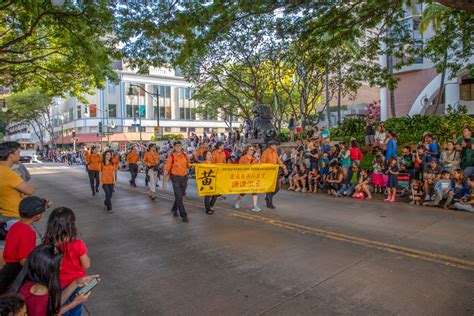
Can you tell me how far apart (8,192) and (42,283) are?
1.87 meters

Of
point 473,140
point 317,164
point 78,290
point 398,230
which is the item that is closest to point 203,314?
point 78,290

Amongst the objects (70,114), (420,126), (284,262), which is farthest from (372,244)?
(70,114)

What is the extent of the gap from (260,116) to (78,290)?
14758mm

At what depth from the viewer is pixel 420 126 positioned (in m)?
15.8

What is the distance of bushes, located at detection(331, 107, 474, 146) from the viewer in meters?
14.7

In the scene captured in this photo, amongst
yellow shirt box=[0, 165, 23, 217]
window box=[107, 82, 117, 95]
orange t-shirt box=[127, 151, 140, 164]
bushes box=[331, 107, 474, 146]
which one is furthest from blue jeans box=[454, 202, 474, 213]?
window box=[107, 82, 117, 95]

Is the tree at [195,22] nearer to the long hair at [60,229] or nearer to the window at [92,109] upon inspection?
the long hair at [60,229]

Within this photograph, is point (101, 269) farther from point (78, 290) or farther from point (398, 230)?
point (398, 230)

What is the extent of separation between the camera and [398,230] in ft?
23.7

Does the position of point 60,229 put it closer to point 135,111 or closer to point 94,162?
point 94,162

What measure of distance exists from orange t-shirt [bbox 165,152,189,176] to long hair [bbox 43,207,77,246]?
5.68 m

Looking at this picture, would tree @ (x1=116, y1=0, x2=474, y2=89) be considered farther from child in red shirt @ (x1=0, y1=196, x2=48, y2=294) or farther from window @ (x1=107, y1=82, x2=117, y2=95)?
window @ (x1=107, y1=82, x2=117, y2=95)

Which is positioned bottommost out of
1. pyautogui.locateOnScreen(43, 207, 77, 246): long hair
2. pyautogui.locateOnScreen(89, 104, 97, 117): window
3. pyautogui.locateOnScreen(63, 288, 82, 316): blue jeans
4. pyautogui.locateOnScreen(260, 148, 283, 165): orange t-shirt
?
pyautogui.locateOnScreen(63, 288, 82, 316): blue jeans

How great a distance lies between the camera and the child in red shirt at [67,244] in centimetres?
286
